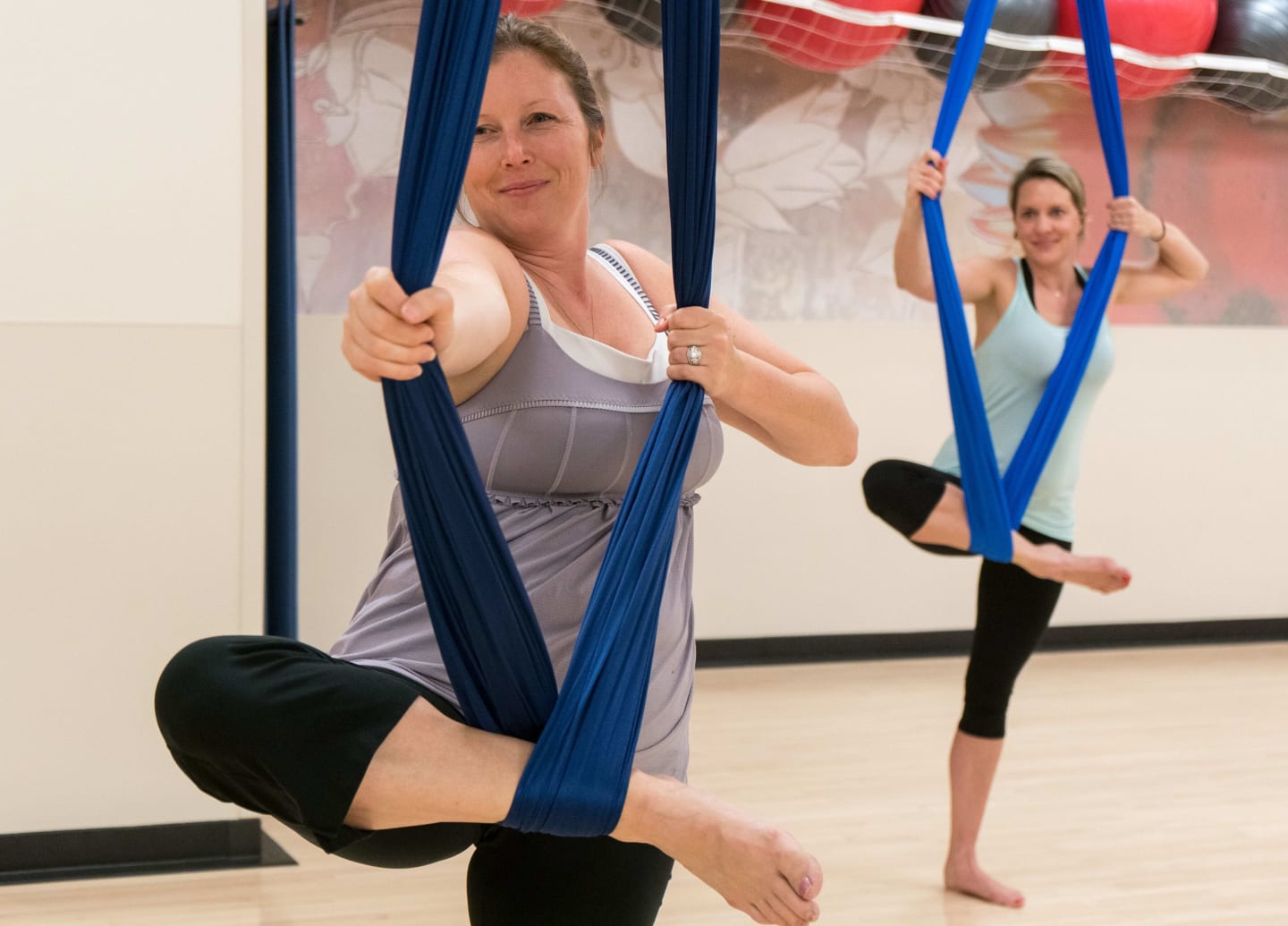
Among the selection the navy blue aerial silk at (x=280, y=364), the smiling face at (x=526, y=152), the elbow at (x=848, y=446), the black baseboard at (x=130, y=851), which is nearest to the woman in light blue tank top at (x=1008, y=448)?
the elbow at (x=848, y=446)

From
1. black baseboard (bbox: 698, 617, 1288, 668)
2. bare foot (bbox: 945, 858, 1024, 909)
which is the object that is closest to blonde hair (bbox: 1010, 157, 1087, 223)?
bare foot (bbox: 945, 858, 1024, 909)

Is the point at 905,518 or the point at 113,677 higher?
the point at 905,518

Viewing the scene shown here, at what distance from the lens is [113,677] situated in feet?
8.22

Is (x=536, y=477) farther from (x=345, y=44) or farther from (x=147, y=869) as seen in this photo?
(x=345, y=44)

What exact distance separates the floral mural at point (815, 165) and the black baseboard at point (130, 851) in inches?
71.1

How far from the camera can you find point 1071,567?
230cm

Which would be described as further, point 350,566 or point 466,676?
point 350,566

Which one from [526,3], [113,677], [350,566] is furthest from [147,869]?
[526,3]

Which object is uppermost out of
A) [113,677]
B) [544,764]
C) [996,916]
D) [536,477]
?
[536,477]

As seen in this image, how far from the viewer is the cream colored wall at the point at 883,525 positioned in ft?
13.0

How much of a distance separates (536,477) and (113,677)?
1587 mm

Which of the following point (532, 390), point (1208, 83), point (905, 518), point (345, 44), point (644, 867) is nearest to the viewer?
point (532, 390)

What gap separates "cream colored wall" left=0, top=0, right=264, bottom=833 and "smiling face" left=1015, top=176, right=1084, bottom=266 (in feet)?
4.63

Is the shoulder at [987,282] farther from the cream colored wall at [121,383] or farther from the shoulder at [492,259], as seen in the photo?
the shoulder at [492,259]
